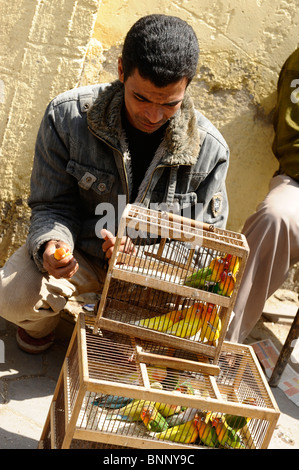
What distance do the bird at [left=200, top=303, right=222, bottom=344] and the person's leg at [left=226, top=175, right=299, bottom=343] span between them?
84 cm

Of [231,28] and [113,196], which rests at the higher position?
[231,28]

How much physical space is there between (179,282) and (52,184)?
86 centimetres

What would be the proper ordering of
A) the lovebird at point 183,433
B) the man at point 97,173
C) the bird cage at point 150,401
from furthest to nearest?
1. the man at point 97,173
2. the lovebird at point 183,433
3. the bird cage at point 150,401

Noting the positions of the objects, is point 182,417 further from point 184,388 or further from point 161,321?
point 161,321

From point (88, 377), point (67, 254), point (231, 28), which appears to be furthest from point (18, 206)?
point (88, 377)

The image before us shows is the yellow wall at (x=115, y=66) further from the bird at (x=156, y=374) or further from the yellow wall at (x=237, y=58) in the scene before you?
the bird at (x=156, y=374)

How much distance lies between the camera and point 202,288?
2.36 m

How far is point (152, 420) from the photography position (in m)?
2.19

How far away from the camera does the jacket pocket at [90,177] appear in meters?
2.84

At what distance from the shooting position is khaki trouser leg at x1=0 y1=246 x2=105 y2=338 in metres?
2.84

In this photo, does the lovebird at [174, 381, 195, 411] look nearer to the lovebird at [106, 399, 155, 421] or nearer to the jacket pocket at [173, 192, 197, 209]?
the lovebird at [106, 399, 155, 421]

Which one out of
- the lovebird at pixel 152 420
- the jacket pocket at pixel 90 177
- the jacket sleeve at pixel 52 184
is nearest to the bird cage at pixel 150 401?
the lovebird at pixel 152 420
